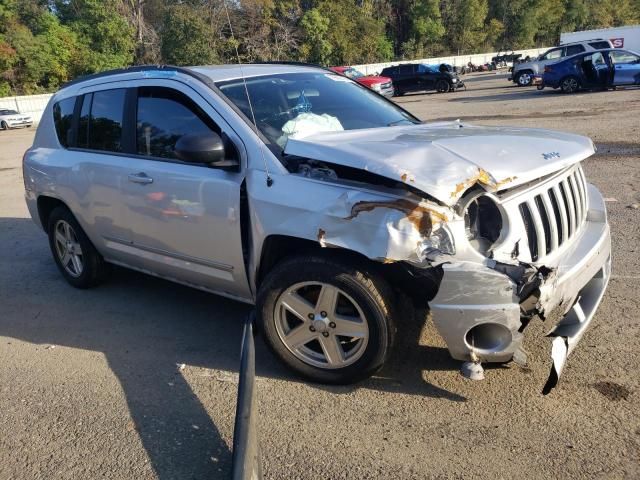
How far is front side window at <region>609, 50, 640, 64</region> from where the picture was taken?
869 inches

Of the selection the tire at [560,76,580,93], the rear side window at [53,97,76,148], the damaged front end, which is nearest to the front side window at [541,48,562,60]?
the tire at [560,76,580,93]

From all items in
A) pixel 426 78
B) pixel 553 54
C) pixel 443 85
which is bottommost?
pixel 443 85

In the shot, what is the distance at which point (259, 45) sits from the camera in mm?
46375

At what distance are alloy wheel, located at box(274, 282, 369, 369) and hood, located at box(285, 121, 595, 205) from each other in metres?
0.72

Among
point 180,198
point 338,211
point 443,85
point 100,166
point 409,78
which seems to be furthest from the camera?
point 409,78

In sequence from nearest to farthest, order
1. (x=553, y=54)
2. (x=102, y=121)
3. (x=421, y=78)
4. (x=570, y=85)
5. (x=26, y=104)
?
(x=102, y=121) < (x=570, y=85) < (x=553, y=54) < (x=421, y=78) < (x=26, y=104)

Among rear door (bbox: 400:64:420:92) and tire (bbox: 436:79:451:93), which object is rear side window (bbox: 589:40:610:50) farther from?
rear door (bbox: 400:64:420:92)

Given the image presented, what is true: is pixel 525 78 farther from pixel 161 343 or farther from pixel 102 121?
pixel 161 343

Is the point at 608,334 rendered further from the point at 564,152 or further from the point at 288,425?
the point at 288,425

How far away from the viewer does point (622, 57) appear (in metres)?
22.2

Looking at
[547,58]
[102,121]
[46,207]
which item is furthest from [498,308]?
[547,58]

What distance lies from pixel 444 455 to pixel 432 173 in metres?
1.35

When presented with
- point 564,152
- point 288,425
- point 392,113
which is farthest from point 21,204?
point 564,152

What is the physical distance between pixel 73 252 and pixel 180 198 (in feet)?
6.60
